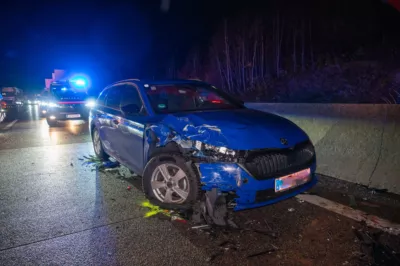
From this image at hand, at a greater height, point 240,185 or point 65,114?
point 240,185

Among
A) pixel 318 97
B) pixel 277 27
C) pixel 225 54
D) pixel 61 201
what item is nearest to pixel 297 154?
Answer: pixel 61 201

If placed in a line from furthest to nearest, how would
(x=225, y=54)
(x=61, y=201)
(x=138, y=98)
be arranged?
(x=225, y=54) → (x=138, y=98) → (x=61, y=201)

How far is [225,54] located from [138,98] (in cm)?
2231

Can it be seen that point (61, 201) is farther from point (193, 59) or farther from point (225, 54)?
point (193, 59)

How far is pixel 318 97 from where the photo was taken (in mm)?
14250

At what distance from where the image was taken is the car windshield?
416 centimetres

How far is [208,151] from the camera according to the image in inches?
120

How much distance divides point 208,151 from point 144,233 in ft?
3.50

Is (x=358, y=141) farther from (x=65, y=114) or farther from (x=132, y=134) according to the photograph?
(x=65, y=114)

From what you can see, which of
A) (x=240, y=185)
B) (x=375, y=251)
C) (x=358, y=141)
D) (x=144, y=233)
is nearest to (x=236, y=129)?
(x=240, y=185)

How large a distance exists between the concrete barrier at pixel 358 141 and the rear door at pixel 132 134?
283cm

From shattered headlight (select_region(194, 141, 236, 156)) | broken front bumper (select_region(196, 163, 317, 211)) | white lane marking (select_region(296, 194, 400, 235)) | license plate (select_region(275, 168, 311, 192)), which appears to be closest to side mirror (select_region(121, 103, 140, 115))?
shattered headlight (select_region(194, 141, 236, 156))

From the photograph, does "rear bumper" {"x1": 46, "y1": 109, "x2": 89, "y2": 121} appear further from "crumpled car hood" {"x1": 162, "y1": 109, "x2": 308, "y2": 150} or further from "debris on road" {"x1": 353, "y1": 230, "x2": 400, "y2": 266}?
"debris on road" {"x1": 353, "y1": 230, "x2": 400, "y2": 266}

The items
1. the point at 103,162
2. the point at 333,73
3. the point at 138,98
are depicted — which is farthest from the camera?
the point at 333,73
